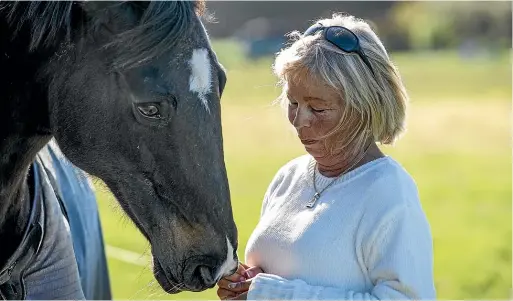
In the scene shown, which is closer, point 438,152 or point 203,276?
point 203,276

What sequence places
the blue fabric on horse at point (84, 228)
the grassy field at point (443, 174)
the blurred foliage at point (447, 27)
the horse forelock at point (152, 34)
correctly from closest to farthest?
1. the horse forelock at point (152, 34)
2. the blue fabric on horse at point (84, 228)
3. the grassy field at point (443, 174)
4. the blurred foliage at point (447, 27)

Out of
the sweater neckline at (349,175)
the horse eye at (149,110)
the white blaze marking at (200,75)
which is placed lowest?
the sweater neckline at (349,175)

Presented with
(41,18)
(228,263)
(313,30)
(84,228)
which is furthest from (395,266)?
(84,228)

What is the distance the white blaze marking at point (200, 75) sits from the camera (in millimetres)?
2232

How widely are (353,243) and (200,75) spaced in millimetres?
662

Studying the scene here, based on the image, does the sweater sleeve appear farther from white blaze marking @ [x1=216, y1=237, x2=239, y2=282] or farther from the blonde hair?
the blonde hair

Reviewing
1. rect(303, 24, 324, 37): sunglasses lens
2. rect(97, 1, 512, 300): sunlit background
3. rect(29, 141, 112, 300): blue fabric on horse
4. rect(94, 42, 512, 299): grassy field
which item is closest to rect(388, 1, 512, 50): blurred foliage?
rect(97, 1, 512, 300): sunlit background

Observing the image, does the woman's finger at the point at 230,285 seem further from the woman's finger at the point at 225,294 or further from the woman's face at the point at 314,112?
the woman's face at the point at 314,112

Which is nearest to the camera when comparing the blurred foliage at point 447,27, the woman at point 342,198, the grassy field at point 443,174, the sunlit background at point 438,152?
the woman at point 342,198

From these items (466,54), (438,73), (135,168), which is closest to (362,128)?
(135,168)

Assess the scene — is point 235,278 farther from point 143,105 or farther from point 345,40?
point 345,40

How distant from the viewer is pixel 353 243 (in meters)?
2.37

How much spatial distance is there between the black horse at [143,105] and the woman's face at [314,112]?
0.26 m

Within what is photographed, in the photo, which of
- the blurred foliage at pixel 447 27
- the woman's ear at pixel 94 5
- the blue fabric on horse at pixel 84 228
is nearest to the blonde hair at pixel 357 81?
the woman's ear at pixel 94 5
